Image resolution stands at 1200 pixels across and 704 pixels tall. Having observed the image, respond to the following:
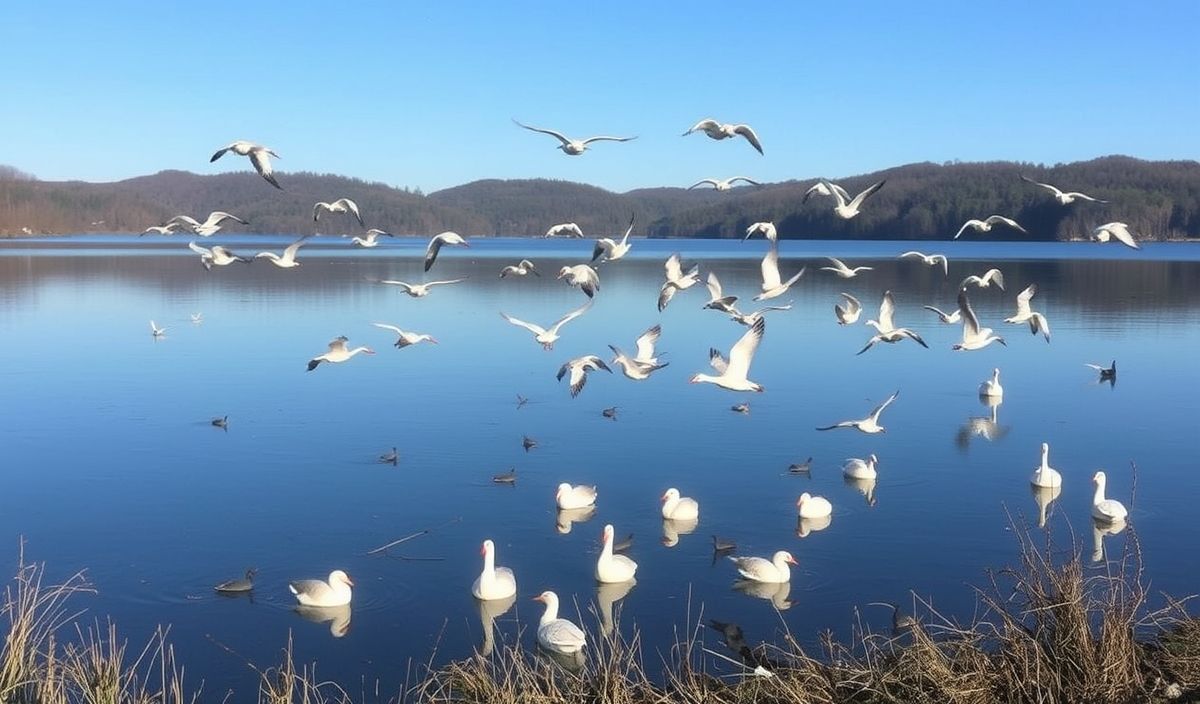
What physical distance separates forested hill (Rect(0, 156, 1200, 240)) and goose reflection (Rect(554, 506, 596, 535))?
254 feet

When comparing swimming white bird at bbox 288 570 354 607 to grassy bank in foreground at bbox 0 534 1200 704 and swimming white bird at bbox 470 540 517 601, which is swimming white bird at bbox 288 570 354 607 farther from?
grassy bank in foreground at bbox 0 534 1200 704

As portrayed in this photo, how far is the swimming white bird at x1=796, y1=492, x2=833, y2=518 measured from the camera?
12.5 metres

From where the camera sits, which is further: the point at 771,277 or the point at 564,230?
the point at 564,230

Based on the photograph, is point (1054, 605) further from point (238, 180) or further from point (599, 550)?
point (238, 180)

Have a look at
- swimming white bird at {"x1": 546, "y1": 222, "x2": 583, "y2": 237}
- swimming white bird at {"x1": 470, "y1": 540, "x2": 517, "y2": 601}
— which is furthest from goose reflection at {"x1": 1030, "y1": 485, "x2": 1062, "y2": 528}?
swimming white bird at {"x1": 546, "y1": 222, "x2": 583, "y2": 237}

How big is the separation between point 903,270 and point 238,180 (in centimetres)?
10626

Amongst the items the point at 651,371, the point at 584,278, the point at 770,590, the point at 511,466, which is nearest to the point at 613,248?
the point at 584,278

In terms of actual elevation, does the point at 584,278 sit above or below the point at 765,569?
above

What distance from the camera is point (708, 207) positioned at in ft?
518

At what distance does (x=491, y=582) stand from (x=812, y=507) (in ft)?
12.9

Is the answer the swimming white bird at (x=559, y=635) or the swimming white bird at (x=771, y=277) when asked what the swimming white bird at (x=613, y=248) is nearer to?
the swimming white bird at (x=771, y=277)

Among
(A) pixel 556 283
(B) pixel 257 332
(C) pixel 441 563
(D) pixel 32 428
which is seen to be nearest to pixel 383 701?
(C) pixel 441 563

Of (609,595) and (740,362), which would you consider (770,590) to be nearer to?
(609,595)

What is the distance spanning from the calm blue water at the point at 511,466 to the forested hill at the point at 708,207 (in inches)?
2563
